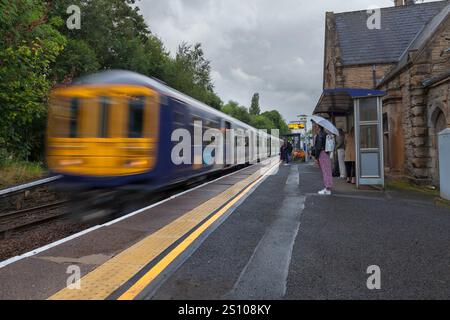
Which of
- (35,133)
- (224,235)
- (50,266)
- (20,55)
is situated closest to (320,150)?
(224,235)

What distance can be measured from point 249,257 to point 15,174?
11876 mm

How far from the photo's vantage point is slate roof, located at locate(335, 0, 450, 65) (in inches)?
778

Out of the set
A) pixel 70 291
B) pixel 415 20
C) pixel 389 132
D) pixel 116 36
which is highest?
pixel 116 36

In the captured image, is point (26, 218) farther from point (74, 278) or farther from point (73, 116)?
point (74, 278)

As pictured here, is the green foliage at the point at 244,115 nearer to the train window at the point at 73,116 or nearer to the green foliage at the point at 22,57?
the green foliage at the point at 22,57

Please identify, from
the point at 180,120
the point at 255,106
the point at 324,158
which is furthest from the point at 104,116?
the point at 255,106

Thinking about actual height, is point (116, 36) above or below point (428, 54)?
above

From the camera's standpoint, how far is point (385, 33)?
21.4 m

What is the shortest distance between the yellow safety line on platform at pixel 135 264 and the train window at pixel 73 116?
311 cm

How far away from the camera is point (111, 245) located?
4.69 meters

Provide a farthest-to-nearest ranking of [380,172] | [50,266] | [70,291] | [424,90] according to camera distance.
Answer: [424,90] < [380,172] < [50,266] < [70,291]

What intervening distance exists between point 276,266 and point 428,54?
436 inches

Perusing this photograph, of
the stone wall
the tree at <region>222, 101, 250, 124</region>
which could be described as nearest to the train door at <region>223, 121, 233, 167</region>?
the stone wall

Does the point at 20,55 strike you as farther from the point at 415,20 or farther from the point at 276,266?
the point at 415,20
